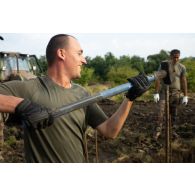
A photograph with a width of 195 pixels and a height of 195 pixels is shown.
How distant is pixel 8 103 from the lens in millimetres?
1099

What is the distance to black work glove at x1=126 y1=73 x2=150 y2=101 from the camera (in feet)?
Answer: 4.44

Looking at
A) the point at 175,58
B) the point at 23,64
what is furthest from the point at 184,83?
the point at 23,64

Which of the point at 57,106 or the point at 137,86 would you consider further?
the point at 137,86

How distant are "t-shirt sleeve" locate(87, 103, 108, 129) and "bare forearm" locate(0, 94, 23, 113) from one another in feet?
1.06

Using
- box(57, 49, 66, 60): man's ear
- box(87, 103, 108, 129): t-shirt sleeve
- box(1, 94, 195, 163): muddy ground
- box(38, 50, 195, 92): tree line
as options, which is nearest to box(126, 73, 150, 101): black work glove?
box(87, 103, 108, 129): t-shirt sleeve

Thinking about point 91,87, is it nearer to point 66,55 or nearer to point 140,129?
point 140,129

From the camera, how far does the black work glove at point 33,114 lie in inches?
42.3

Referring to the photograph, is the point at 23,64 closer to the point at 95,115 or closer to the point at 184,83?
the point at 184,83

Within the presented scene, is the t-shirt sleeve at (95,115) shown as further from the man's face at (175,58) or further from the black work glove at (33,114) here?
the man's face at (175,58)

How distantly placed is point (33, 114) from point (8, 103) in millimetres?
90

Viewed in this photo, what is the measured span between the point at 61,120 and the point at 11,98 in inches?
7.5

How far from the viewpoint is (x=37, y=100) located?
119 centimetres

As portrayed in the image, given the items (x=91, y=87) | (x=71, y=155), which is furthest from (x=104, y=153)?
(x=71, y=155)

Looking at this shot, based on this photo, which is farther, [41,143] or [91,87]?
[91,87]
